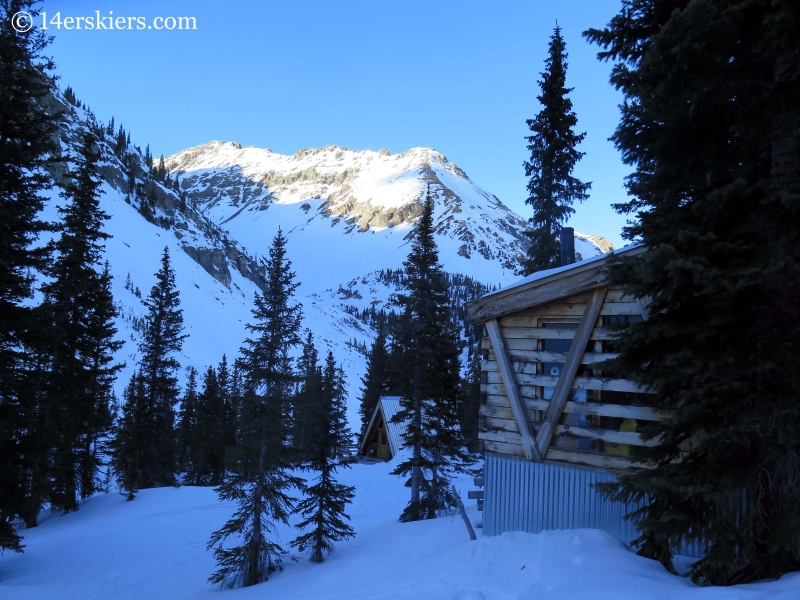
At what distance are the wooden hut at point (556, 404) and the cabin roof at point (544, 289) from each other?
16 mm

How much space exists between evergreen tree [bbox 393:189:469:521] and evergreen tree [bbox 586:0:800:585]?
13127mm

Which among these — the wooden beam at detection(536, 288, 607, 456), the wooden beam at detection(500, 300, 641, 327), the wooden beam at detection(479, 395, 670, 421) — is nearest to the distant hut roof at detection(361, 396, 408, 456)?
the wooden beam at detection(479, 395, 670, 421)

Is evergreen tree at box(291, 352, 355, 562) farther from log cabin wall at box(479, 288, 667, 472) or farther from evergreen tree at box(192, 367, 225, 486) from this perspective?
evergreen tree at box(192, 367, 225, 486)

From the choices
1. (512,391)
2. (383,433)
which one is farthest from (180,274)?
(512,391)

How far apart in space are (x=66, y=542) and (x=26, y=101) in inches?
576

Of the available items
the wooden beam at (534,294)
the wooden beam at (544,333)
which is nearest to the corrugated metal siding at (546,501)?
the wooden beam at (544,333)

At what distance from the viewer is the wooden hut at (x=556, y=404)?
7250mm

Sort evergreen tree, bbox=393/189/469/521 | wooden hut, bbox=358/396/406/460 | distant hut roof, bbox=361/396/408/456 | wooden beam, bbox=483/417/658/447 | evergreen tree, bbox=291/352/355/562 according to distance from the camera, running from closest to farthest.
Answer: wooden beam, bbox=483/417/658/447
evergreen tree, bbox=291/352/355/562
evergreen tree, bbox=393/189/469/521
distant hut roof, bbox=361/396/408/456
wooden hut, bbox=358/396/406/460

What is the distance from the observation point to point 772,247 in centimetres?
492

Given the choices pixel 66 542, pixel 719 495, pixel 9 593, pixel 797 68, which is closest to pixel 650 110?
pixel 797 68

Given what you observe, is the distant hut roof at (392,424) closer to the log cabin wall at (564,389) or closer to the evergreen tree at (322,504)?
the evergreen tree at (322,504)

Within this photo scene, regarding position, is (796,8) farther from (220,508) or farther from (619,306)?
(220,508)

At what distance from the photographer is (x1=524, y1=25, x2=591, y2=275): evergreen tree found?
59.3 feet

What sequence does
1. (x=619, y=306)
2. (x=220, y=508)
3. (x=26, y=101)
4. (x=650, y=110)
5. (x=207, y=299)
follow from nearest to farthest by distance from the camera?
(x=650, y=110) → (x=619, y=306) → (x=26, y=101) → (x=220, y=508) → (x=207, y=299)
